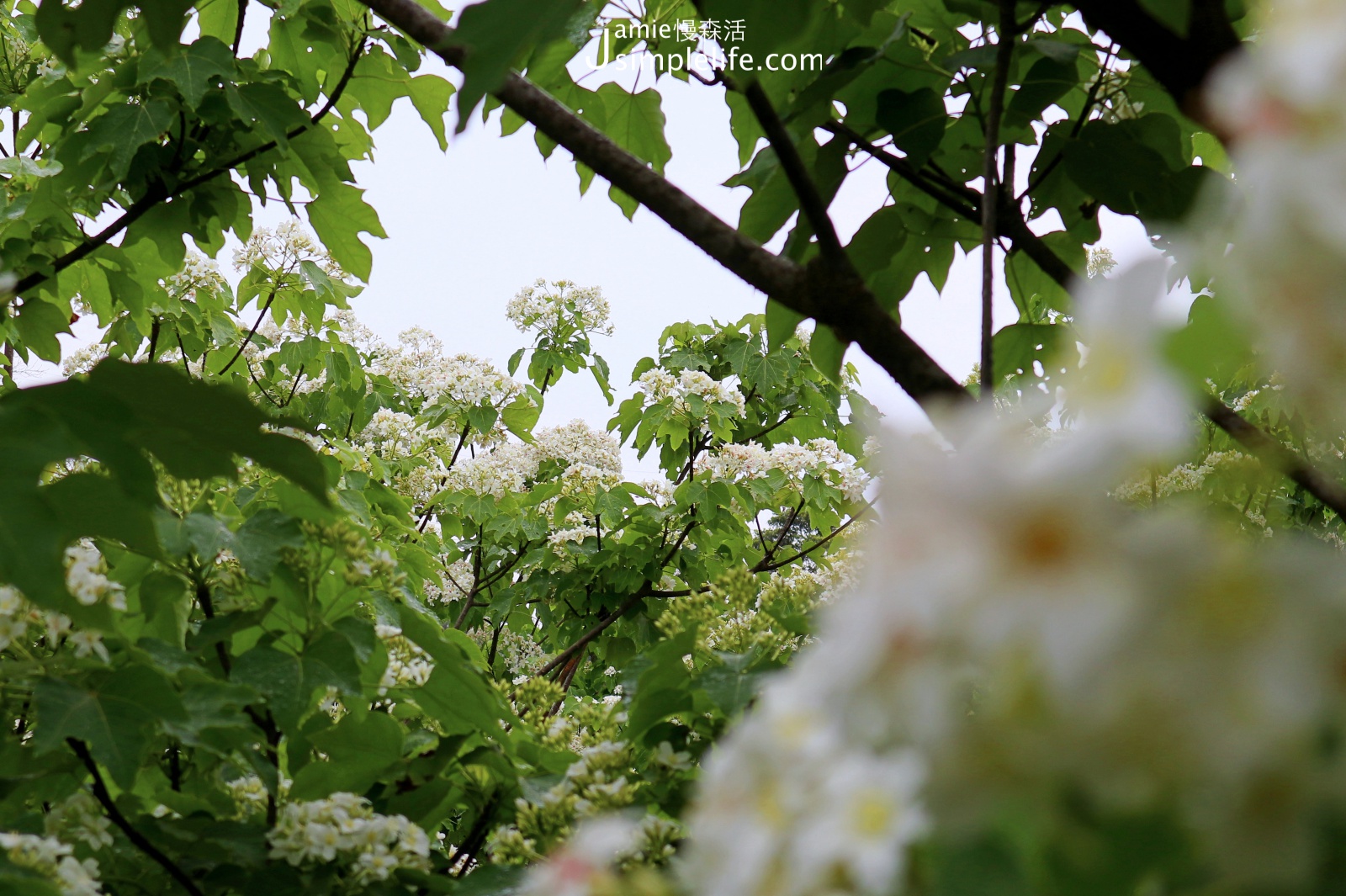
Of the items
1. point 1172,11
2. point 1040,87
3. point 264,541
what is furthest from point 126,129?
point 1172,11

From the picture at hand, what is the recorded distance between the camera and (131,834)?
29.4 inches

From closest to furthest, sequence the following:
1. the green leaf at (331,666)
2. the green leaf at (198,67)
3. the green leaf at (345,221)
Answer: the green leaf at (331,666)
the green leaf at (198,67)
the green leaf at (345,221)

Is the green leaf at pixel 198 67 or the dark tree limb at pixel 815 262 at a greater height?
the green leaf at pixel 198 67

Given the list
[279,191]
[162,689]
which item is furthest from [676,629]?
[279,191]

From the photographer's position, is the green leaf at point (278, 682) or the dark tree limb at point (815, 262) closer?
the dark tree limb at point (815, 262)

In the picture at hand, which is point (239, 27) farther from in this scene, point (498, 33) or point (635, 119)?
point (498, 33)

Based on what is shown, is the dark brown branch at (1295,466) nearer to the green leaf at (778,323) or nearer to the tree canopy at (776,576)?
the tree canopy at (776,576)

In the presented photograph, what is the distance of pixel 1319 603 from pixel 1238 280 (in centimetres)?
7

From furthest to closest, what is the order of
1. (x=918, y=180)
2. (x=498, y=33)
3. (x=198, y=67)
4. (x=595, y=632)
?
1. (x=595, y=632)
2. (x=198, y=67)
3. (x=918, y=180)
4. (x=498, y=33)

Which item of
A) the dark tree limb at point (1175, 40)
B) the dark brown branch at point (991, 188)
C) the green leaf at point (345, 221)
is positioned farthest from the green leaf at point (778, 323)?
the green leaf at point (345, 221)

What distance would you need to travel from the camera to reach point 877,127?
0.96 m

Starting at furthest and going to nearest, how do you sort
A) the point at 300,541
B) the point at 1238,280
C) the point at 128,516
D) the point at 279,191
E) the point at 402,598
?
the point at 279,191
the point at 402,598
the point at 300,541
the point at 128,516
the point at 1238,280

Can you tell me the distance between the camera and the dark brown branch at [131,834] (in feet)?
2.44

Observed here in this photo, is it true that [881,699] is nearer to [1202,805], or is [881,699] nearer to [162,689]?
[1202,805]
